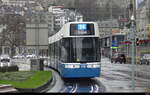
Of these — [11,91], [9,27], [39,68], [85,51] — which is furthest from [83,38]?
[9,27]

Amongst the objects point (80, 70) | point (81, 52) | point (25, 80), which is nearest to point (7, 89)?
point (25, 80)

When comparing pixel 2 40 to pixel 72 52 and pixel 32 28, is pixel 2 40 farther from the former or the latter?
pixel 72 52

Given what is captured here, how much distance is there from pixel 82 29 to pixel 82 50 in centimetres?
137

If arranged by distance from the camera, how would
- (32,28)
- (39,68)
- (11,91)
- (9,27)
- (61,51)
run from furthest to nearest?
1. (9,27)
2. (39,68)
3. (32,28)
4. (61,51)
5. (11,91)

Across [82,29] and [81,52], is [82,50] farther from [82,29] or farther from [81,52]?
[82,29]

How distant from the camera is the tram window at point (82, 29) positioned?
67.1 feet

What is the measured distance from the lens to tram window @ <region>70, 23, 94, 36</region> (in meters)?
20.5

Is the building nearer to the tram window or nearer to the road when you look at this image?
the road

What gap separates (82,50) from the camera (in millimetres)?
20016

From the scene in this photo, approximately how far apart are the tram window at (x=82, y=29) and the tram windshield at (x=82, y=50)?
380 mm

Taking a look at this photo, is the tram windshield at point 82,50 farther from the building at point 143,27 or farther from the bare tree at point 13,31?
the bare tree at point 13,31

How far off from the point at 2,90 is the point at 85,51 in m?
6.56

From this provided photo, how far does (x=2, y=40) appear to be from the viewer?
206 feet

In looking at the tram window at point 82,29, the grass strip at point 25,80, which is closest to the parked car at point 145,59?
the grass strip at point 25,80
